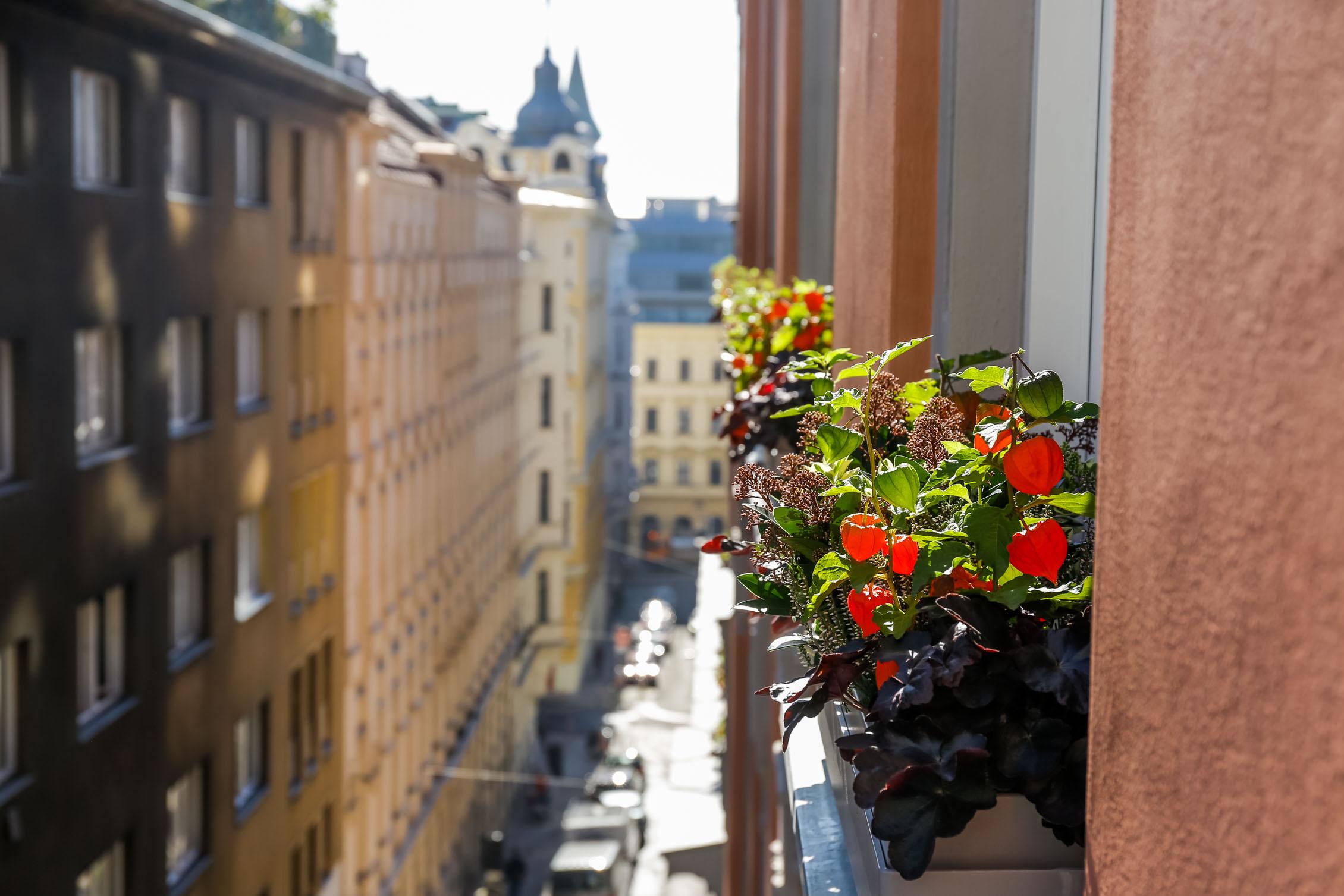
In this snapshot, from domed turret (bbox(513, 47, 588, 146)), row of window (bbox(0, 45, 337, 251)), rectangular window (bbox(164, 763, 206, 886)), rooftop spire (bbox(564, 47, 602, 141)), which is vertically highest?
rooftop spire (bbox(564, 47, 602, 141))

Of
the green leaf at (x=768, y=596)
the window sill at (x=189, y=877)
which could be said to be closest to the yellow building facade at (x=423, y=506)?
the window sill at (x=189, y=877)

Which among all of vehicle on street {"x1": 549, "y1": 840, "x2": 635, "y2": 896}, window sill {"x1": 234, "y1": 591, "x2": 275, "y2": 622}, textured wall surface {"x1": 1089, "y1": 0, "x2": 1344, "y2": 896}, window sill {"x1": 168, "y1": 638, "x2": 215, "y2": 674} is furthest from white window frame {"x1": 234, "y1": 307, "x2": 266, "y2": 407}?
textured wall surface {"x1": 1089, "y1": 0, "x2": 1344, "y2": 896}

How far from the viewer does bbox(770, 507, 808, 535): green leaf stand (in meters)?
2.77

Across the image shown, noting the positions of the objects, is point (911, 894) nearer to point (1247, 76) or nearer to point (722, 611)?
point (1247, 76)

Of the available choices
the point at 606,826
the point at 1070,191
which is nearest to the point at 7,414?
the point at 1070,191

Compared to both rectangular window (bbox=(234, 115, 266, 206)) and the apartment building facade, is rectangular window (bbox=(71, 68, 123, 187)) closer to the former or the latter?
the apartment building facade

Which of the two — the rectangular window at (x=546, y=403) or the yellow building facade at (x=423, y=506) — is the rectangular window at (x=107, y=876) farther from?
the rectangular window at (x=546, y=403)

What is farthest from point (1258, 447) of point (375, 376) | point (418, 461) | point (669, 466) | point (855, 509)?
point (669, 466)

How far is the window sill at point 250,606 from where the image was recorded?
61.2ft

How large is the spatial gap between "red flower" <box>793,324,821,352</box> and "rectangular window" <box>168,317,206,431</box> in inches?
453

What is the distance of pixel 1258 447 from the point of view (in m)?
1.19

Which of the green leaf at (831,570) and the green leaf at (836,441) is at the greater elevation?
the green leaf at (836,441)

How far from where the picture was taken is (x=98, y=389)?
48.5 feet

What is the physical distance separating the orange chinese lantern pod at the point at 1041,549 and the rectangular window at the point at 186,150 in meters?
15.6
